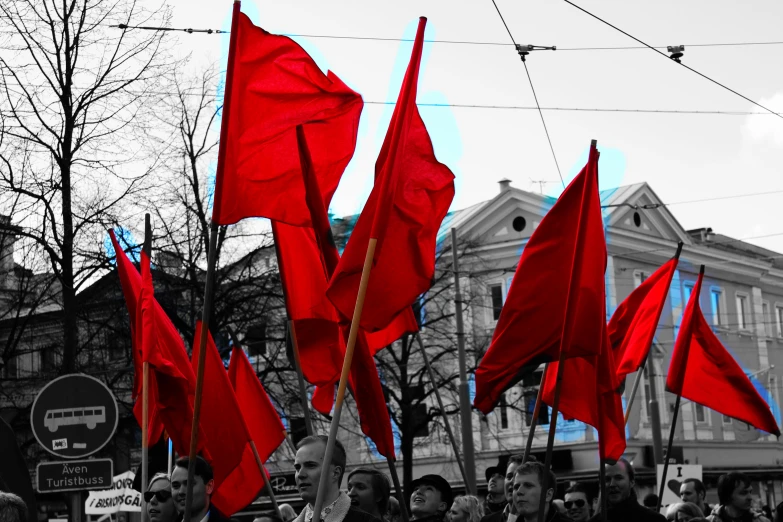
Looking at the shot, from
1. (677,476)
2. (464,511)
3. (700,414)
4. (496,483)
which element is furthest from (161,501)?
(700,414)

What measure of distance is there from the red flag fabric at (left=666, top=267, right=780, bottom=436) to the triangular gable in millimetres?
28348

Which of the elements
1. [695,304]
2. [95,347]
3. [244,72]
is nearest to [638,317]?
[695,304]

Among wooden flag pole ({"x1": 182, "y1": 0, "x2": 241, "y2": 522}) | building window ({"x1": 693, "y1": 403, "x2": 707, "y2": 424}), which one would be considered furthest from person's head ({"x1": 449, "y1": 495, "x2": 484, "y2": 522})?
building window ({"x1": 693, "y1": 403, "x2": 707, "y2": 424})

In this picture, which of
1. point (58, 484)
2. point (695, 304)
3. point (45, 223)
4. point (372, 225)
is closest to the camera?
point (372, 225)

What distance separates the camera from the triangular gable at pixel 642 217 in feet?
131

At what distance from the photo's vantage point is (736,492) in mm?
8836

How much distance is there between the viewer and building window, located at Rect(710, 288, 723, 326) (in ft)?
149

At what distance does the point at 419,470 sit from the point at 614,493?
Answer: 3496 cm

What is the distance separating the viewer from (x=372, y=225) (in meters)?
6.19

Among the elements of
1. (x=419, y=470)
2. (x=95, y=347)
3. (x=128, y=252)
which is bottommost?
(x=419, y=470)

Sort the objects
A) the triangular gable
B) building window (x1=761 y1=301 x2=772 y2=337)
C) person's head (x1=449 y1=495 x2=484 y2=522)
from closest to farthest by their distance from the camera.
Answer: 1. person's head (x1=449 y1=495 x2=484 y2=522)
2. the triangular gable
3. building window (x1=761 y1=301 x2=772 y2=337)

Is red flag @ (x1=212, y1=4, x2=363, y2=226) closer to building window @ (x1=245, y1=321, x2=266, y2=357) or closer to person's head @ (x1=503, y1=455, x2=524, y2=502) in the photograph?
person's head @ (x1=503, y1=455, x2=524, y2=502)

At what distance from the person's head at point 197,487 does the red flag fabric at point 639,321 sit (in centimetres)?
465

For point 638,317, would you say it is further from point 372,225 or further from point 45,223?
point 45,223
